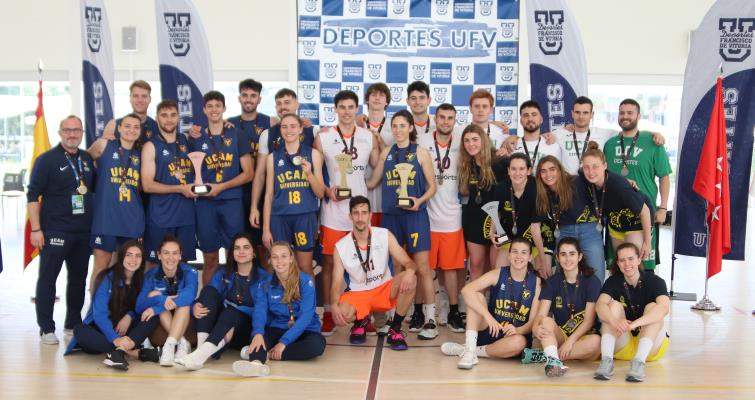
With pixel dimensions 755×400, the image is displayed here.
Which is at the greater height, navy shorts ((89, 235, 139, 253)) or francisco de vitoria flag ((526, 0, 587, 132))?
francisco de vitoria flag ((526, 0, 587, 132))

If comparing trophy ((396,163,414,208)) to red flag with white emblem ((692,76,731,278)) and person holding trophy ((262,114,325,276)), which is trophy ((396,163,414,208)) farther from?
red flag with white emblem ((692,76,731,278))

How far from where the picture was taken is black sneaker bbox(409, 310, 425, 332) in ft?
19.0

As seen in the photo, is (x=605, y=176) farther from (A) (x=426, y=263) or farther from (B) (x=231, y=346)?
(B) (x=231, y=346)

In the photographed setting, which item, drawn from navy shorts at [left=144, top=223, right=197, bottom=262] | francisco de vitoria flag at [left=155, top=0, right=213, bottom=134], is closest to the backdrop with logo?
francisco de vitoria flag at [left=155, top=0, right=213, bottom=134]

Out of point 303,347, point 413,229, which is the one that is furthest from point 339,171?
point 303,347

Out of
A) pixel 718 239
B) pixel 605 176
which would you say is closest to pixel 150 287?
pixel 605 176

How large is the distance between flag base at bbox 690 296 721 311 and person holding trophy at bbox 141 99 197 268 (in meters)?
4.57

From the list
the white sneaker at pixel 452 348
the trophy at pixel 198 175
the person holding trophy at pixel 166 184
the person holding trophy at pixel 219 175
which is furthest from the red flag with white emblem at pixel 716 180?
the person holding trophy at pixel 166 184

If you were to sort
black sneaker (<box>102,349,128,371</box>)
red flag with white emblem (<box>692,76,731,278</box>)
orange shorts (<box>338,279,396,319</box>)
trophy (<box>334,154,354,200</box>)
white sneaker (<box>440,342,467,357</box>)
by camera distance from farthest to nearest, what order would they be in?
red flag with white emblem (<box>692,76,731,278</box>) → trophy (<box>334,154,354,200</box>) → orange shorts (<box>338,279,396,319</box>) → white sneaker (<box>440,342,467,357</box>) → black sneaker (<box>102,349,128,371</box>)

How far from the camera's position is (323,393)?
4266 mm

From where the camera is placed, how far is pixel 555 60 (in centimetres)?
707

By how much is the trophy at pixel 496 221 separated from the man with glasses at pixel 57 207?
2.95 meters

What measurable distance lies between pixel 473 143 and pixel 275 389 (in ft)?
7.82

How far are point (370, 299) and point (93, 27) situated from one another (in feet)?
13.4
